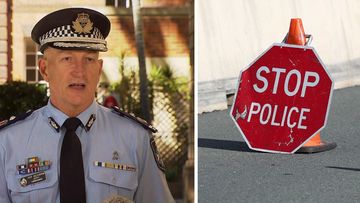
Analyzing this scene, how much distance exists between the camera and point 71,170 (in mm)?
3010

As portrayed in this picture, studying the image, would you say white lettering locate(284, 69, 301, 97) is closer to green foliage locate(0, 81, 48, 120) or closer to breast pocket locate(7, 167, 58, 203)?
breast pocket locate(7, 167, 58, 203)

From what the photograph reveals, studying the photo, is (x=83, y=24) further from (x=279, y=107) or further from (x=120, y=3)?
(x=120, y=3)

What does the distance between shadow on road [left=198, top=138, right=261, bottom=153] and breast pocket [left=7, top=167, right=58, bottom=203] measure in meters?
4.14

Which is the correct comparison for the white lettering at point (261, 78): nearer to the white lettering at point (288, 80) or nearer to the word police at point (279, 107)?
the word police at point (279, 107)

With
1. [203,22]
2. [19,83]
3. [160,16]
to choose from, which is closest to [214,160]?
[203,22]

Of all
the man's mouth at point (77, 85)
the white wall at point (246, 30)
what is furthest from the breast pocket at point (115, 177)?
the white wall at point (246, 30)

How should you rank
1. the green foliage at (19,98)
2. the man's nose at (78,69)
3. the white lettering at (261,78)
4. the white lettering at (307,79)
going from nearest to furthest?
the man's nose at (78,69)
the white lettering at (307,79)
the white lettering at (261,78)
the green foliage at (19,98)

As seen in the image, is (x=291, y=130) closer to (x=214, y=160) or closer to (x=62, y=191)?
(x=214, y=160)

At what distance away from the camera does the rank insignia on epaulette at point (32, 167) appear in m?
2.99

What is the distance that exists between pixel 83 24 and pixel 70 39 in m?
0.12

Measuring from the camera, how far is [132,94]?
12719mm

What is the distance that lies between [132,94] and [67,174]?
9726 millimetres

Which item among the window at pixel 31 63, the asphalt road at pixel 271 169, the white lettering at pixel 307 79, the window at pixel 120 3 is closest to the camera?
the asphalt road at pixel 271 169

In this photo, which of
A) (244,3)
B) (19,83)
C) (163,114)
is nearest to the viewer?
(244,3)
